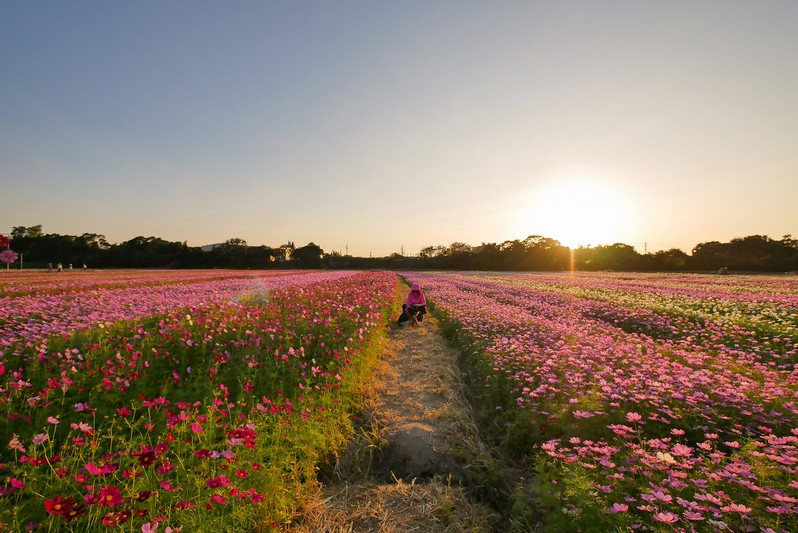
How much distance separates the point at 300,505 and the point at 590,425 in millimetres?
3065

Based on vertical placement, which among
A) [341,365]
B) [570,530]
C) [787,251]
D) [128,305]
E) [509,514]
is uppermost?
[787,251]

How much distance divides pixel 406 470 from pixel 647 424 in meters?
2.67

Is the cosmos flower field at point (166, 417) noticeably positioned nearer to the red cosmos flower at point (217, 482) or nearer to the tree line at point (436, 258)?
the red cosmos flower at point (217, 482)

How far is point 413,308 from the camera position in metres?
11.9

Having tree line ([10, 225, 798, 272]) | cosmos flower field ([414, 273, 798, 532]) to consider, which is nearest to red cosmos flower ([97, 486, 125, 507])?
cosmos flower field ([414, 273, 798, 532])

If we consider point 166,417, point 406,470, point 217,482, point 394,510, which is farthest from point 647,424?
point 166,417

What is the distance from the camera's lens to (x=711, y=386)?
4.32 m

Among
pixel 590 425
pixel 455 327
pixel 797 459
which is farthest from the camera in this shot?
pixel 455 327

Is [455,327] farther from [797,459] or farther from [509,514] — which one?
[797,459]

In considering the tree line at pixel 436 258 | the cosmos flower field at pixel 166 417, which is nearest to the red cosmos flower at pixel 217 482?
the cosmos flower field at pixel 166 417

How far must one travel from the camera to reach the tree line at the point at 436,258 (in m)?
55.4

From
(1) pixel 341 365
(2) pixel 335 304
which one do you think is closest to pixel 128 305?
(2) pixel 335 304

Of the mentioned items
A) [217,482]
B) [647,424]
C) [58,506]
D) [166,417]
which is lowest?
[647,424]

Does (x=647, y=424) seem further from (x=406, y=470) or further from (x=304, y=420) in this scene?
(x=304, y=420)
